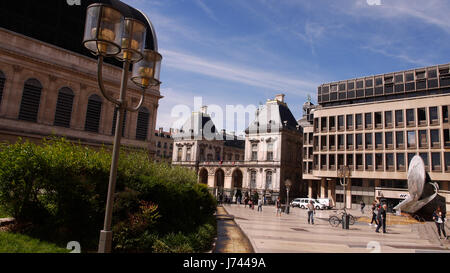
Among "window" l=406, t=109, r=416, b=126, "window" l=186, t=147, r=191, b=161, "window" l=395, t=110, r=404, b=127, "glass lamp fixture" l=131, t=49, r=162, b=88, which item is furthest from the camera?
"window" l=186, t=147, r=191, b=161

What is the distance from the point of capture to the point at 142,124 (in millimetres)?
40875

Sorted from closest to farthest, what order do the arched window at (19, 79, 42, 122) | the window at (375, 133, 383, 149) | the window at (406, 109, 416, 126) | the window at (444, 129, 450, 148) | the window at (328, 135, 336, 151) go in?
the arched window at (19, 79, 42, 122) < the window at (444, 129, 450, 148) < the window at (406, 109, 416, 126) < the window at (375, 133, 383, 149) < the window at (328, 135, 336, 151)

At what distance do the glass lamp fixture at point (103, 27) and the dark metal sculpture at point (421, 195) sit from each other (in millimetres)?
31381

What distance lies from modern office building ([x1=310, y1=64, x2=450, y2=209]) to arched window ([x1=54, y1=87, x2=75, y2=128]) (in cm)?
3497

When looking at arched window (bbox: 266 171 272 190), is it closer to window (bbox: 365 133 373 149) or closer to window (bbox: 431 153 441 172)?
window (bbox: 365 133 373 149)

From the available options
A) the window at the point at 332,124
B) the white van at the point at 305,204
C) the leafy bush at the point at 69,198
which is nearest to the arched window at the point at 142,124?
the white van at the point at 305,204

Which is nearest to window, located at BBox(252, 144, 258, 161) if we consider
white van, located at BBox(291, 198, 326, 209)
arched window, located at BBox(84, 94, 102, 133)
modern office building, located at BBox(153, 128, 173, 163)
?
white van, located at BBox(291, 198, 326, 209)

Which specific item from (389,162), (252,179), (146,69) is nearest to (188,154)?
(252,179)

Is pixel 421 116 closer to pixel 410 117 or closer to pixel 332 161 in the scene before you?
pixel 410 117

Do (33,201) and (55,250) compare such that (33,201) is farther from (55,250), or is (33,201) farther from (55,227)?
(55,250)

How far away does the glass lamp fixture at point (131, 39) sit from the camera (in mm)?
6586

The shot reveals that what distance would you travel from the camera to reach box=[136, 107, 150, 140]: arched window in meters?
40.5

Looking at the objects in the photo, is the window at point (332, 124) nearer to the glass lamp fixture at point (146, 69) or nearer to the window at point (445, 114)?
the window at point (445, 114)
